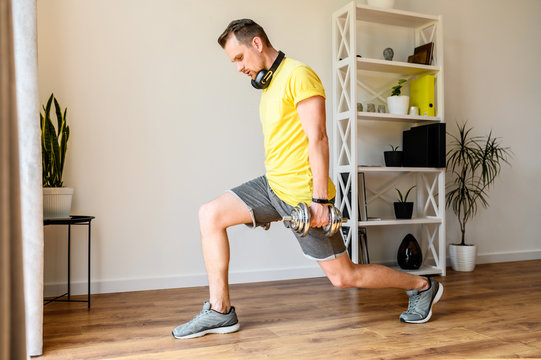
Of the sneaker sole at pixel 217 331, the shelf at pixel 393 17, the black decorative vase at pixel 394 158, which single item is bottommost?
the sneaker sole at pixel 217 331

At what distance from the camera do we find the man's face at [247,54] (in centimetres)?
208

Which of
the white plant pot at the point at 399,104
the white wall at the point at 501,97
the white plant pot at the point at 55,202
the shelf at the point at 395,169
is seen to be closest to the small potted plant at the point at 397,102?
the white plant pot at the point at 399,104

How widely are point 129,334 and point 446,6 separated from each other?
3706 mm

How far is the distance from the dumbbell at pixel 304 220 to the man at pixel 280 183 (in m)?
0.03

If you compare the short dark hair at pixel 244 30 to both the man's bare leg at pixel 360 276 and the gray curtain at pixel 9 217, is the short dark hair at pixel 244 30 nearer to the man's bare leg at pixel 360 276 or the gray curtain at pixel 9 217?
the man's bare leg at pixel 360 276

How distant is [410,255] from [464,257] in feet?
1.93

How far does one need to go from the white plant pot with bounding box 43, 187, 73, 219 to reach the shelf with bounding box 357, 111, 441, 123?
2.02 meters


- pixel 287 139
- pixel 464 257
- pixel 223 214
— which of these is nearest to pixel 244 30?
pixel 287 139

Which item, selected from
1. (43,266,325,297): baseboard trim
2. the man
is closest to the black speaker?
(43,266,325,297): baseboard trim

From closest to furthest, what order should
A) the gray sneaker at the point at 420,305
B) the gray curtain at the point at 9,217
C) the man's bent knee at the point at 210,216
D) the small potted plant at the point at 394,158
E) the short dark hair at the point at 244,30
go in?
the gray curtain at the point at 9,217 → the short dark hair at the point at 244,30 → the man's bent knee at the point at 210,216 → the gray sneaker at the point at 420,305 → the small potted plant at the point at 394,158

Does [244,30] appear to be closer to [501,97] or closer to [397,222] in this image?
[397,222]

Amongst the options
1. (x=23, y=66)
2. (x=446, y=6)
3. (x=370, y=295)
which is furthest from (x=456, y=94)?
(x=23, y=66)

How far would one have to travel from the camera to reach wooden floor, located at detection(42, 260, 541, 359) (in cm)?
196

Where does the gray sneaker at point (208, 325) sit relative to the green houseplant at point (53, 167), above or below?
below
